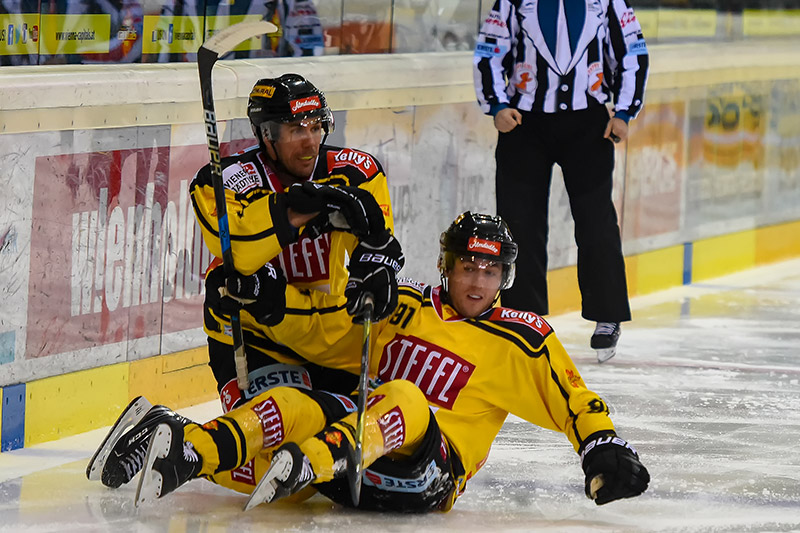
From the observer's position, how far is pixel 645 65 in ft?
18.6

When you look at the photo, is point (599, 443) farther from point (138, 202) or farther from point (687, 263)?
point (687, 263)

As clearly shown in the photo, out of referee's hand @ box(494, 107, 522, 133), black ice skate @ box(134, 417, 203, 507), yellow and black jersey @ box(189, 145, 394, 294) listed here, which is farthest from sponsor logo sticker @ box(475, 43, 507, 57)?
black ice skate @ box(134, 417, 203, 507)

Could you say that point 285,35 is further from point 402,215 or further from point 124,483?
point 124,483

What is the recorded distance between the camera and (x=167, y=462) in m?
3.24

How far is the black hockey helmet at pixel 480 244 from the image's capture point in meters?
3.66

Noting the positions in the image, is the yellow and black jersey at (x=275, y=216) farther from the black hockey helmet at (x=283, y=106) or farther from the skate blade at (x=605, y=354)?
the skate blade at (x=605, y=354)

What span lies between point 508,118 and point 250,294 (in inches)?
85.1

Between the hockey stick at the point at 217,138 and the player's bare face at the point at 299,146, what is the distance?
18 cm

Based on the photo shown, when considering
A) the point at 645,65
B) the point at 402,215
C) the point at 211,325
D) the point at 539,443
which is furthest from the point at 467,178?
the point at 211,325

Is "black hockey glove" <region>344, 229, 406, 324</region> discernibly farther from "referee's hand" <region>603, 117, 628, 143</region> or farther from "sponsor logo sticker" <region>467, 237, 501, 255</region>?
"referee's hand" <region>603, 117, 628, 143</region>

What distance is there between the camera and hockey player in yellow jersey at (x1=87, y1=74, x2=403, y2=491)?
358 centimetres

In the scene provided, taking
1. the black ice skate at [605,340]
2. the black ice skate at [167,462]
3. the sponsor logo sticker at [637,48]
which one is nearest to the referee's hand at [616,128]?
the sponsor logo sticker at [637,48]

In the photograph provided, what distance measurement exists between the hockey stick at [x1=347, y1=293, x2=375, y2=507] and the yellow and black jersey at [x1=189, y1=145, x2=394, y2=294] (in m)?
0.27

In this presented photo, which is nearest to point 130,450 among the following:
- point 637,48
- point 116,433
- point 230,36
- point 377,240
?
point 116,433
